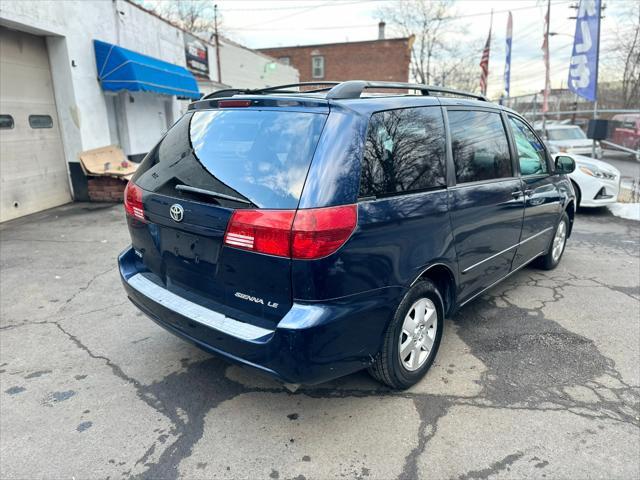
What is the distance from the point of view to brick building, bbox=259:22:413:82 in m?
35.8

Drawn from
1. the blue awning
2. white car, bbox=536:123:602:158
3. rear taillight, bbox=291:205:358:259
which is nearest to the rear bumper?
rear taillight, bbox=291:205:358:259

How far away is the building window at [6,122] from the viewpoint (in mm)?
7363

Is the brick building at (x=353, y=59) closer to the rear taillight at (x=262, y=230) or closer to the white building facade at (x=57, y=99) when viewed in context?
the white building facade at (x=57, y=99)

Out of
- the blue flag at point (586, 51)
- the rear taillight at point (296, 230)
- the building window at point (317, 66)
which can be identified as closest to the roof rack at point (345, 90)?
the rear taillight at point (296, 230)

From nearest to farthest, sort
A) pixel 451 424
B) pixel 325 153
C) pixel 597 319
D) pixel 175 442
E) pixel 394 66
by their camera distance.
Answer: pixel 325 153, pixel 175 442, pixel 451 424, pixel 597 319, pixel 394 66

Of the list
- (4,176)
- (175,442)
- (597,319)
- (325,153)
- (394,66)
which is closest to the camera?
(325,153)

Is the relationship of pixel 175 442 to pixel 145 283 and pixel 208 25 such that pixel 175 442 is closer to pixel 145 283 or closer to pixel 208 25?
pixel 145 283

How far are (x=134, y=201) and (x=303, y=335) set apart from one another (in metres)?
1.59

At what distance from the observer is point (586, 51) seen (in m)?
12.2

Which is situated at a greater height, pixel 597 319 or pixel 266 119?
pixel 266 119

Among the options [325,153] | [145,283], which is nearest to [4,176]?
[145,283]

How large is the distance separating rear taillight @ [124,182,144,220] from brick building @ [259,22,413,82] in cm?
3472

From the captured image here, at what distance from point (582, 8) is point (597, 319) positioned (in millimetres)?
11833

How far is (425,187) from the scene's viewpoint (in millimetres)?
2754
